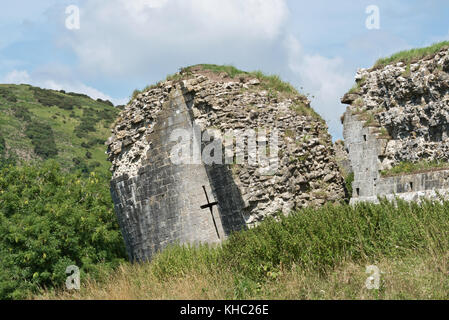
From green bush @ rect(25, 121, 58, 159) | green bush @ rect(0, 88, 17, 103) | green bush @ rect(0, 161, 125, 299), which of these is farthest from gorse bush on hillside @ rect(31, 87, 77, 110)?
green bush @ rect(0, 161, 125, 299)

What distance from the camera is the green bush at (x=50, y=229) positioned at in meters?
17.7

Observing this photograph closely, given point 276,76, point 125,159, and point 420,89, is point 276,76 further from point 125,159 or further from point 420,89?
point 125,159

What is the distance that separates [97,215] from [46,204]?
2.10 metres

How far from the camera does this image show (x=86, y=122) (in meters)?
78.4

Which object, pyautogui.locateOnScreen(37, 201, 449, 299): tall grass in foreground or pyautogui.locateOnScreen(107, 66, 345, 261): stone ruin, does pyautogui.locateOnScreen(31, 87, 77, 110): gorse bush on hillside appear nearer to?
pyautogui.locateOnScreen(107, 66, 345, 261): stone ruin

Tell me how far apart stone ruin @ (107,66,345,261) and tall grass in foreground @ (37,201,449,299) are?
2537 mm

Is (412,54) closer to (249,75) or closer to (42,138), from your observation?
(249,75)

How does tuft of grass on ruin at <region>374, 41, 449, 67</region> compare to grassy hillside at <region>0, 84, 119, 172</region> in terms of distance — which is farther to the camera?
grassy hillside at <region>0, 84, 119, 172</region>

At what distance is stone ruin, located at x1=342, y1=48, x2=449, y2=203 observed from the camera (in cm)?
1336

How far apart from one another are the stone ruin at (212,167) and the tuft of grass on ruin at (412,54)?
309 cm

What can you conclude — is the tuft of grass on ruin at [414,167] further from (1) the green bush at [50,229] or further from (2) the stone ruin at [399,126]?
(1) the green bush at [50,229]

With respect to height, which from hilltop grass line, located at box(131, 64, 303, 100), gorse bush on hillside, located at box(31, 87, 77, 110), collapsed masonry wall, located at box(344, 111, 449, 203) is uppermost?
gorse bush on hillside, located at box(31, 87, 77, 110)

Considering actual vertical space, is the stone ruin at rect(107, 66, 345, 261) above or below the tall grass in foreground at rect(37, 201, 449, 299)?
above

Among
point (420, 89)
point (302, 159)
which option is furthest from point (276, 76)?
point (420, 89)
